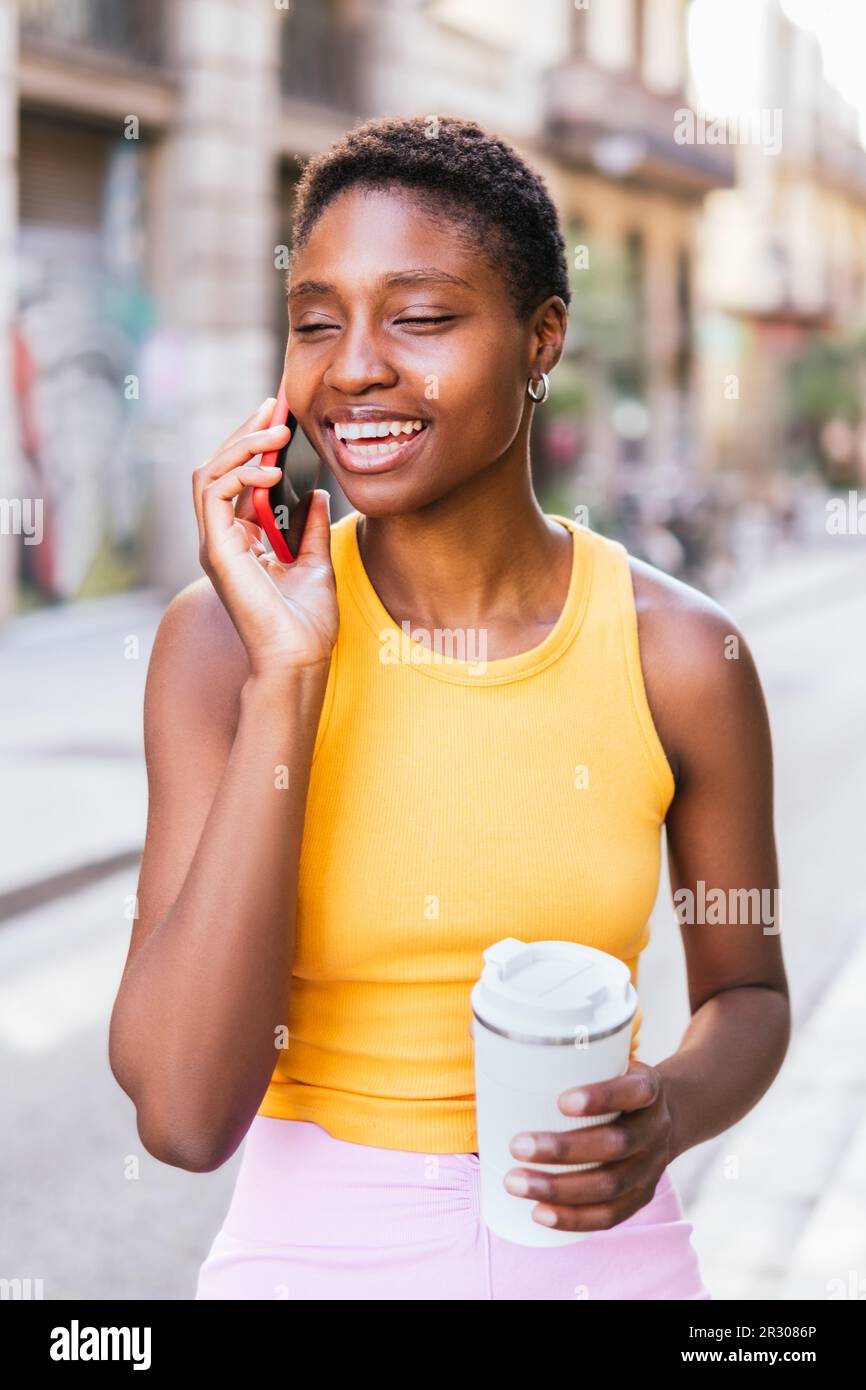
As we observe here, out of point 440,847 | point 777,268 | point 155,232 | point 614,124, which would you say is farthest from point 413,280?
point 777,268

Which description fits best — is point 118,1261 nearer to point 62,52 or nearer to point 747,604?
point 62,52

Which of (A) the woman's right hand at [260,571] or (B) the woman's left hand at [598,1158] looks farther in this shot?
(A) the woman's right hand at [260,571]

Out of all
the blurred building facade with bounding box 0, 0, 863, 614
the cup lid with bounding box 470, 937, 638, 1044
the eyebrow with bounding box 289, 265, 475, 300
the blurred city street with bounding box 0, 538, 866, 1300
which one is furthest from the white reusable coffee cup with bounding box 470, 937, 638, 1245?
the blurred building facade with bounding box 0, 0, 863, 614

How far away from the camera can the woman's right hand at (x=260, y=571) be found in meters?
1.65

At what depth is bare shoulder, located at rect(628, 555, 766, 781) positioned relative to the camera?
182cm

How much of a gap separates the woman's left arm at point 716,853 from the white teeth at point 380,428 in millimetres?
356

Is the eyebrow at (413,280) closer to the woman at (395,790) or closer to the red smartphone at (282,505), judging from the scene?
the woman at (395,790)

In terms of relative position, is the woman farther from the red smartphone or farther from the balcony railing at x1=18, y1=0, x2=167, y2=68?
the balcony railing at x1=18, y1=0, x2=167, y2=68

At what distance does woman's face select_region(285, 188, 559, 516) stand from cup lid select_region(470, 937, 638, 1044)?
0.58 metres

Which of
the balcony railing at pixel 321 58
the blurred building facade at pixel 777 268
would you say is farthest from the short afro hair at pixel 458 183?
the blurred building facade at pixel 777 268

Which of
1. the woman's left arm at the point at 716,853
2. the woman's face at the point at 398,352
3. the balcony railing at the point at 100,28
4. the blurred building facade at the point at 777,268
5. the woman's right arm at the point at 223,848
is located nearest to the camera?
the woman's right arm at the point at 223,848

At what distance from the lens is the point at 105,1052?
4793 millimetres
